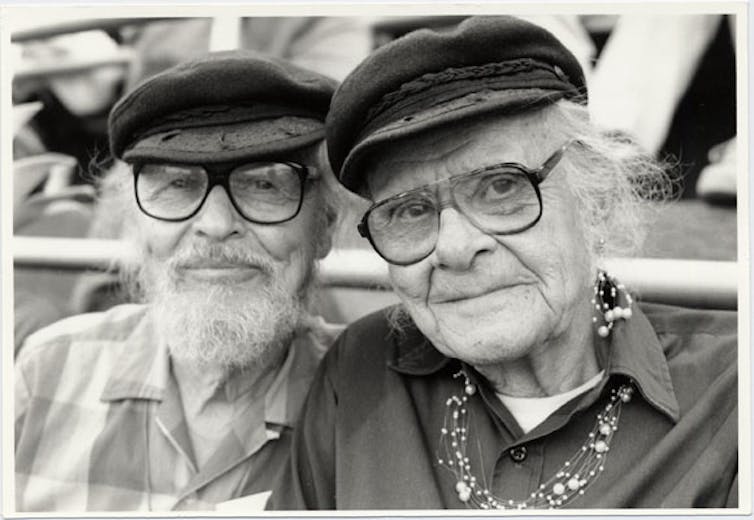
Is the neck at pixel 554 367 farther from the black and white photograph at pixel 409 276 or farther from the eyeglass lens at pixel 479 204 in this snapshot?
the eyeglass lens at pixel 479 204

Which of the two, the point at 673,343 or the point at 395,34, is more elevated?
the point at 395,34

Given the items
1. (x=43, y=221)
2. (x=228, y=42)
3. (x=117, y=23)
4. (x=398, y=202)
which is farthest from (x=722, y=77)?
(x=43, y=221)

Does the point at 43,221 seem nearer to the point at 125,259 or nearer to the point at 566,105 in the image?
the point at 125,259

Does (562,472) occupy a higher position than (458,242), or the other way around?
(458,242)

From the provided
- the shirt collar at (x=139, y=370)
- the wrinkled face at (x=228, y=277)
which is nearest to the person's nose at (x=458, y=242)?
the wrinkled face at (x=228, y=277)

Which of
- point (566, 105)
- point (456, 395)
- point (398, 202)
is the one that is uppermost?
point (566, 105)

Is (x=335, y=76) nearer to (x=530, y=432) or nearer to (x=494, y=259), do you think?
(x=494, y=259)

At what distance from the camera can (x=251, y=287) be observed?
75.1 inches

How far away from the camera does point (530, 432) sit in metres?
1.62

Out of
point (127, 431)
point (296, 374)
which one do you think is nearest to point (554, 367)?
point (296, 374)

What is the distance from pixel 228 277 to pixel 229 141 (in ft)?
1.09

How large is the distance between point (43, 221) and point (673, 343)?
6.96ft

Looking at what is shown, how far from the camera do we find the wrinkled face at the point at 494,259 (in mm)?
1530

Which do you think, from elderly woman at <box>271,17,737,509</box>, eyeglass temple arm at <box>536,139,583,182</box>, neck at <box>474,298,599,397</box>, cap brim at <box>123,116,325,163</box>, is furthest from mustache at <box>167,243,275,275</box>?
eyeglass temple arm at <box>536,139,583,182</box>
